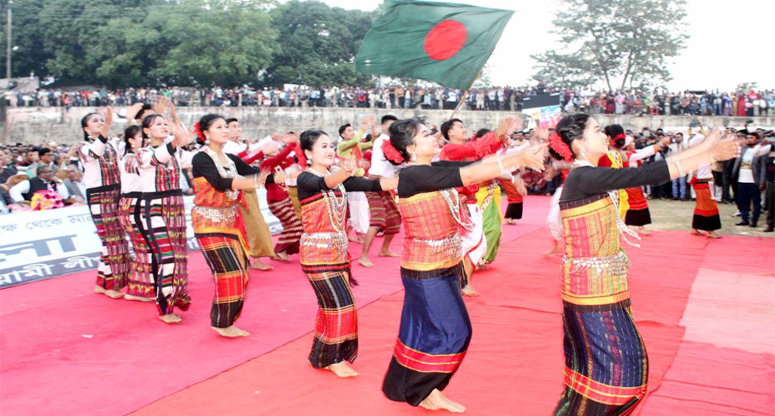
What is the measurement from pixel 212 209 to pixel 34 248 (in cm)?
355

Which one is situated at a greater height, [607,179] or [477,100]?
[477,100]

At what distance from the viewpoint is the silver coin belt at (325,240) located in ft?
13.3

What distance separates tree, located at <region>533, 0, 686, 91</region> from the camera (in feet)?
114

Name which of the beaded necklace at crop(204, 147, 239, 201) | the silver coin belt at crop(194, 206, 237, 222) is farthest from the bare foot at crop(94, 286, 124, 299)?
the beaded necklace at crop(204, 147, 239, 201)

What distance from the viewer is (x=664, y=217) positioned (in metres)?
11.6

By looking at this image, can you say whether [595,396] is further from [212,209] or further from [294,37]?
[294,37]

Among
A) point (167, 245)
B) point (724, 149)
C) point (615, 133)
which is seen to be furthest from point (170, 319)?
point (615, 133)

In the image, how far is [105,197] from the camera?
613cm

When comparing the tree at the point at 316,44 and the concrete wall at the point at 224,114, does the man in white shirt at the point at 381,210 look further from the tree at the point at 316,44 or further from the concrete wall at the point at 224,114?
the tree at the point at 316,44

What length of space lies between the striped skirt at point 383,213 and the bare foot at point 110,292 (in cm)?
280

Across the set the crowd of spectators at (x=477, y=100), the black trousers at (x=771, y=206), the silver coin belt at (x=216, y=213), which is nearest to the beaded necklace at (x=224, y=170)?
the silver coin belt at (x=216, y=213)

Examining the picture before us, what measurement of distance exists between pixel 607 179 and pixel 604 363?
769 millimetres

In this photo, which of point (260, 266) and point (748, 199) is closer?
point (260, 266)

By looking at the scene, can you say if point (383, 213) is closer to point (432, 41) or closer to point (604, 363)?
point (432, 41)
